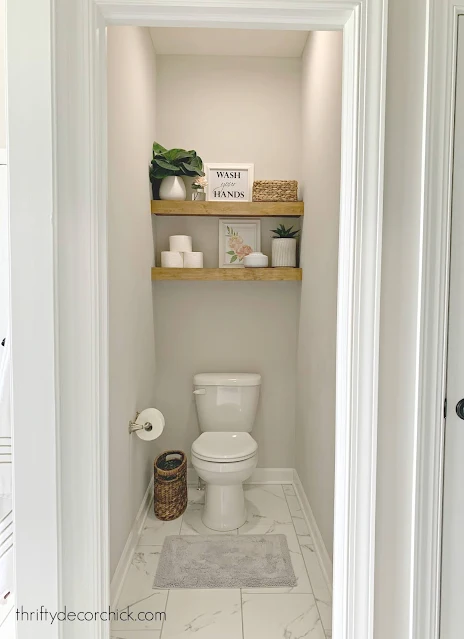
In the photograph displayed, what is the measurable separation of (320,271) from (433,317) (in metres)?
1.07

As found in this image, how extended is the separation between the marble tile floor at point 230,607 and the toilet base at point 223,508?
0.97 ft

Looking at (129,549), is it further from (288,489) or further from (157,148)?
(157,148)

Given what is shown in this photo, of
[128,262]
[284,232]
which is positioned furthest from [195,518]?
[284,232]

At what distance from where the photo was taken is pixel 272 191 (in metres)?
2.81

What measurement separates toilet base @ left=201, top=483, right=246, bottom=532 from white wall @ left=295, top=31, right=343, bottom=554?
1.33 ft

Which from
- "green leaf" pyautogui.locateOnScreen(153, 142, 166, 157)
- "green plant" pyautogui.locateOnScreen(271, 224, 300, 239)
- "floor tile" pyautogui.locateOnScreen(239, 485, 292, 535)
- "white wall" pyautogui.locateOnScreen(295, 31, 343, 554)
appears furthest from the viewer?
"green plant" pyautogui.locateOnScreen(271, 224, 300, 239)

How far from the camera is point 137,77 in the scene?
2.37m

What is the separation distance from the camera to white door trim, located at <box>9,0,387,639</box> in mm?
1204

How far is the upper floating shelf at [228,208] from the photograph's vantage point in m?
2.76

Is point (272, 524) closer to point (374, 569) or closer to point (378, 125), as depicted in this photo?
point (374, 569)

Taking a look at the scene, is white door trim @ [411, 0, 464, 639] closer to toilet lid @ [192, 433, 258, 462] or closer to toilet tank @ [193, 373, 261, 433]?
toilet lid @ [192, 433, 258, 462]

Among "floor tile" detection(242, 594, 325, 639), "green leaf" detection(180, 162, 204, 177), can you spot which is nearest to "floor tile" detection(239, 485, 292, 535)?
"floor tile" detection(242, 594, 325, 639)

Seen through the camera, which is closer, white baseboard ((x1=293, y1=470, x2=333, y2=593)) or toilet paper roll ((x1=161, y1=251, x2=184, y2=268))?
white baseboard ((x1=293, y1=470, x2=333, y2=593))

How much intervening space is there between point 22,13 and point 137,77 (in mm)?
1316
